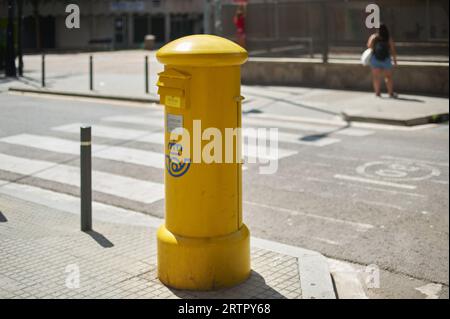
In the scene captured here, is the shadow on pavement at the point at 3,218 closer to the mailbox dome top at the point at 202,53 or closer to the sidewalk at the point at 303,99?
the mailbox dome top at the point at 202,53

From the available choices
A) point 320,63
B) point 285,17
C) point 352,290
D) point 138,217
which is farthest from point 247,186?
point 285,17

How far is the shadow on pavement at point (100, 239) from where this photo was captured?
665 cm

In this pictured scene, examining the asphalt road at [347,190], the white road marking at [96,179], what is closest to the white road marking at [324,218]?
the asphalt road at [347,190]

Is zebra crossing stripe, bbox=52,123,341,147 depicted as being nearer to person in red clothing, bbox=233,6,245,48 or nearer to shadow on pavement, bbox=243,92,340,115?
shadow on pavement, bbox=243,92,340,115

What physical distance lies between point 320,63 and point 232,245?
1613 cm

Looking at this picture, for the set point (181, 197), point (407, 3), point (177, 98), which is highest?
point (407, 3)

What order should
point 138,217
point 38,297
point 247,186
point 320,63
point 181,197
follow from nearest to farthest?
point 38,297 → point 181,197 → point 138,217 → point 247,186 → point 320,63

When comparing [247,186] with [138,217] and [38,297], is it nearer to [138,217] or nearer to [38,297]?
[138,217]

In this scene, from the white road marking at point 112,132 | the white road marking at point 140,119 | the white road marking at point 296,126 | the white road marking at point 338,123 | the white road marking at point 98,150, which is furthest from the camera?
the white road marking at point 140,119

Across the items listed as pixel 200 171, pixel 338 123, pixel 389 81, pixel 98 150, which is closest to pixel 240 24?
pixel 389 81

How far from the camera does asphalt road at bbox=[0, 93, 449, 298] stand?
732 cm

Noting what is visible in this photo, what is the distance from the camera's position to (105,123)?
14.8m

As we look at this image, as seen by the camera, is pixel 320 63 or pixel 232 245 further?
pixel 320 63

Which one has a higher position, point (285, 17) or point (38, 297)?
point (285, 17)
